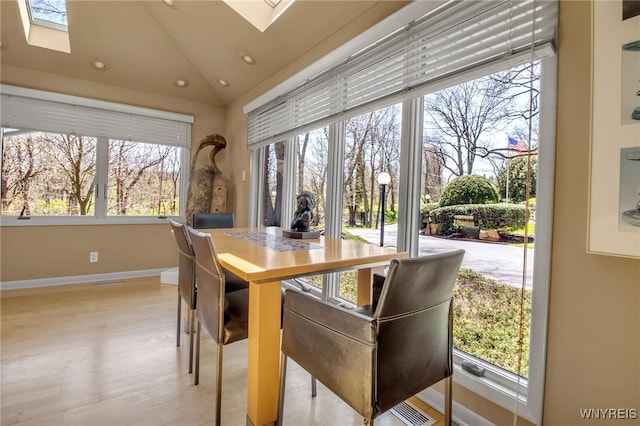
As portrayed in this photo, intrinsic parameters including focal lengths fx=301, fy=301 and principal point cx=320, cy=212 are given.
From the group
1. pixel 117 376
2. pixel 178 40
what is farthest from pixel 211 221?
pixel 178 40

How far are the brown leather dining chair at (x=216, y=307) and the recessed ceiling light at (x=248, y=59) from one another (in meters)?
2.23

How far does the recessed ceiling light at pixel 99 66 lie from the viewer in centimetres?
327

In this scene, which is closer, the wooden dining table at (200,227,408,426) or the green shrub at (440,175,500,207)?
the wooden dining table at (200,227,408,426)

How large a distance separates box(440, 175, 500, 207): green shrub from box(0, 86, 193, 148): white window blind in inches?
141

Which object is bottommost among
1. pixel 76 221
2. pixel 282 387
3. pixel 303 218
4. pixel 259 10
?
pixel 282 387

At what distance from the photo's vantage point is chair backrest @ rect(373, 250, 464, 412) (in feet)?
2.96

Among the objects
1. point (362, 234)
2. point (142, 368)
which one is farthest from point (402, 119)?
point (142, 368)

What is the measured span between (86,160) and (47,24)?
54.9 inches

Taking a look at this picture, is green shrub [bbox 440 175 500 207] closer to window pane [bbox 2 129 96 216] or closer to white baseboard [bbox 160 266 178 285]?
white baseboard [bbox 160 266 178 285]

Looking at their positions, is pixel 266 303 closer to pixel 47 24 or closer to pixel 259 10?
pixel 259 10

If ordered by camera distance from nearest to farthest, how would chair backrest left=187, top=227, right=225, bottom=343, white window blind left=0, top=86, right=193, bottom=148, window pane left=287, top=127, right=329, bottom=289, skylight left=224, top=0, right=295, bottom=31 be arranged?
chair backrest left=187, top=227, right=225, bottom=343, skylight left=224, top=0, right=295, bottom=31, window pane left=287, top=127, right=329, bottom=289, white window blind left=0, top=86, right=193, bottom=148

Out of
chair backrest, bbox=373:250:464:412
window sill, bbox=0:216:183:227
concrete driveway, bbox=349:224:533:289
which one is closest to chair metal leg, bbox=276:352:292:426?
chair backrest, bbox=373:250:464:412

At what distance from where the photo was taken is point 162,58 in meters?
3.39

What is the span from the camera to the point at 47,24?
10.1ft
